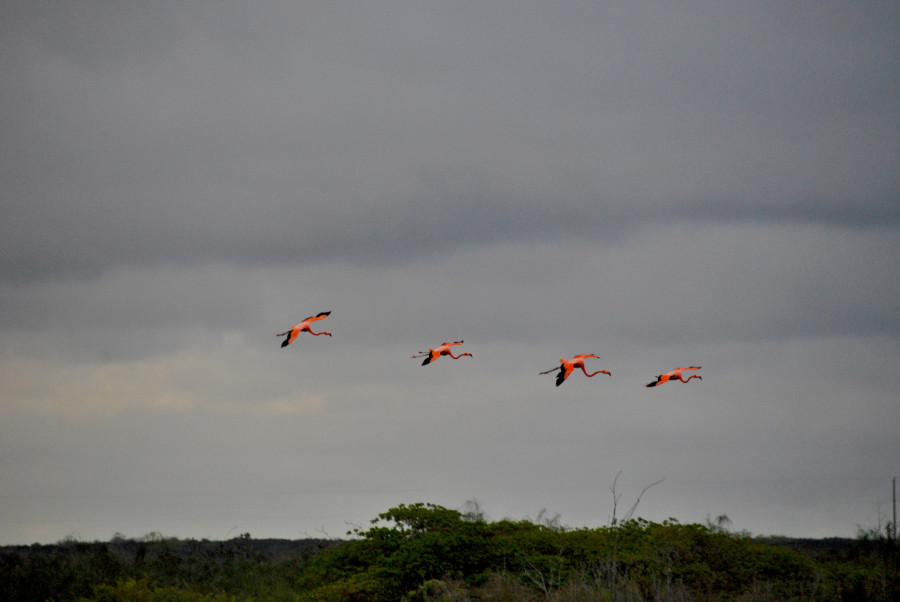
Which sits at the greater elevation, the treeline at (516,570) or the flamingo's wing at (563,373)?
the flamingo's wing at (563,373)

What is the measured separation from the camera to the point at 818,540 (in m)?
85.6

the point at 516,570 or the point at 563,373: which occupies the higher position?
the point at 563,373

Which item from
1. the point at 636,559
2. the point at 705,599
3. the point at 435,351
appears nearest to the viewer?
the point at 435,351

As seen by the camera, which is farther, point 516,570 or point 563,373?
point 516,570

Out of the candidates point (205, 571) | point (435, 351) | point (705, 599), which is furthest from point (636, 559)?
point (205, 571)

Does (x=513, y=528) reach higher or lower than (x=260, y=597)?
higher

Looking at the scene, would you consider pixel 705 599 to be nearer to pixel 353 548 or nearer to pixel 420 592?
pixel 420 592

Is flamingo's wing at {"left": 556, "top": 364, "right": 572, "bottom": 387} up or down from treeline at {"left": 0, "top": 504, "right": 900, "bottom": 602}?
up

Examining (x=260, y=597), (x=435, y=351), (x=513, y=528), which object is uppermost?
(x=435, y=351)

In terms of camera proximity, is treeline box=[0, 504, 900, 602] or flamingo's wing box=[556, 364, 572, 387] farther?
treeline box=[0, 504, 900, 602]

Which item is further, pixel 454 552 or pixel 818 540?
pixel 818 540

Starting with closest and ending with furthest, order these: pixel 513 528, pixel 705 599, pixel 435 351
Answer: pixel 435 351, pixel 705 599, pixel 513 528

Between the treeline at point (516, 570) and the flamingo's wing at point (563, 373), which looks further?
the treeline at point (516, 570)

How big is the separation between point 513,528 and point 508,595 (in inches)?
383
